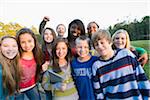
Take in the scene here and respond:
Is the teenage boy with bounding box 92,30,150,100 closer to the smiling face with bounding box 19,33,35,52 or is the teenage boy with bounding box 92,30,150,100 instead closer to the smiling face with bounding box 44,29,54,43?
the smiling face with bounding box 19,33,35,52

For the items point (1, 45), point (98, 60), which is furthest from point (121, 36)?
point (1, 45)

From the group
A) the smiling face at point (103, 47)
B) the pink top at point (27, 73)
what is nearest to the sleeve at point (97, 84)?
the smiling face at point (103, 47)

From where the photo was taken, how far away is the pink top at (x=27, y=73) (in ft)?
13.1

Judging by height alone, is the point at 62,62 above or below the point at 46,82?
above

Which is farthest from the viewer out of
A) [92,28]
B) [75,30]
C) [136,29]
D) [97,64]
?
[136,29]

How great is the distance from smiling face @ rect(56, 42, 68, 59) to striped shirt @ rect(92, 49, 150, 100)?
640mm

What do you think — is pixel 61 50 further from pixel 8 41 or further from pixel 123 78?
pixel 123 78

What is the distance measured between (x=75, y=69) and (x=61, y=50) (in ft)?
1.09

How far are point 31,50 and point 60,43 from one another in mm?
421

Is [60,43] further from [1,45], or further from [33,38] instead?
[1,45]

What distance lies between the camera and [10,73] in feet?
12.8

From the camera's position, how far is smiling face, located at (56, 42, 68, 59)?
4055 mm

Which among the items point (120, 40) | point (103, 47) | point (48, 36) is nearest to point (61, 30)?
point (48, 36)

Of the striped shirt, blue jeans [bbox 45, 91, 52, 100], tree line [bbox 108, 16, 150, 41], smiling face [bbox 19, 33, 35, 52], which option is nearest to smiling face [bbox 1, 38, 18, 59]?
smiling face [bbox 19, 33, 35, 52]
